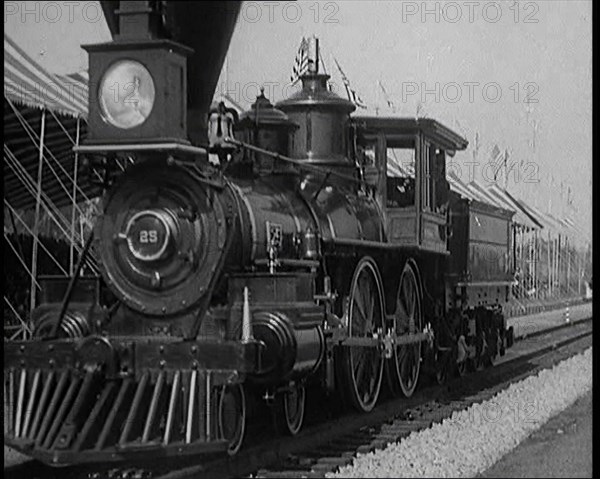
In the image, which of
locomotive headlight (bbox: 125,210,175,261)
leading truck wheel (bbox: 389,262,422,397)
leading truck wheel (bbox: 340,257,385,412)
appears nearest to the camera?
locomotive headlight (bbox: 125,210,175,261)

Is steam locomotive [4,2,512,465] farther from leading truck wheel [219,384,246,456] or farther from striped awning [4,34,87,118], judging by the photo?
striped awning [4,34,87,118]

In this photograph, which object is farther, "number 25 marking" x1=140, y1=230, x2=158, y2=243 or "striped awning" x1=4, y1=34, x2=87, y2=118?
"striped awning" x1=4, y1=34, x2=87, y2=118

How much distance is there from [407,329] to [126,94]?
4.95 m

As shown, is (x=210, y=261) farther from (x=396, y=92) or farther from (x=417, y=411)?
(x=396, y=92)

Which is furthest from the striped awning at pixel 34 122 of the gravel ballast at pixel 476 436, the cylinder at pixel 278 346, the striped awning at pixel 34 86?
the gravel ballast at pixel 476 436

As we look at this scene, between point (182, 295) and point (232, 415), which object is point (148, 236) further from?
point (232, 415)

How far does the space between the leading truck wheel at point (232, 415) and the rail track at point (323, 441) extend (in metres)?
0.11

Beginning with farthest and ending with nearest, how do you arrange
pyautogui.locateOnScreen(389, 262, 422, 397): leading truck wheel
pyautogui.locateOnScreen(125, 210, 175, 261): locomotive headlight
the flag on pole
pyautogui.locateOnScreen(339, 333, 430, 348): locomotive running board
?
1. the flag on pole
2. pyautogui.locateOnScreen(389, 262, 422, 397): leading truck wheel
3. pyautogui.locateOnScreen(339, 333, 430, 348): locomotive running board
4. pyautogui.locateOnScreen(125, 210, 175, 261): locomotive headlight

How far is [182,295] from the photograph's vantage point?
24.6 ft

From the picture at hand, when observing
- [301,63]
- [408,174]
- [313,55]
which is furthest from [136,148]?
[408,174]

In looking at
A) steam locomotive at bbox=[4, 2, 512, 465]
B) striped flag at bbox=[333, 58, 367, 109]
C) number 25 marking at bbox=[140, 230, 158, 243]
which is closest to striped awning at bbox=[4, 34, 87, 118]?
steam locomotive at bbox=[4, 2, 512, 465]

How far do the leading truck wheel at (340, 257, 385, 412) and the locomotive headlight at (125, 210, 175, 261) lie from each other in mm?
2465

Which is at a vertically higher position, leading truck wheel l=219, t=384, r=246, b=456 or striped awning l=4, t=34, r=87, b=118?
striped awning l=4, t=34, r=87, b=118

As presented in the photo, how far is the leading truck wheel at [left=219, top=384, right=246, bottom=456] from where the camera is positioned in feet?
23.3
